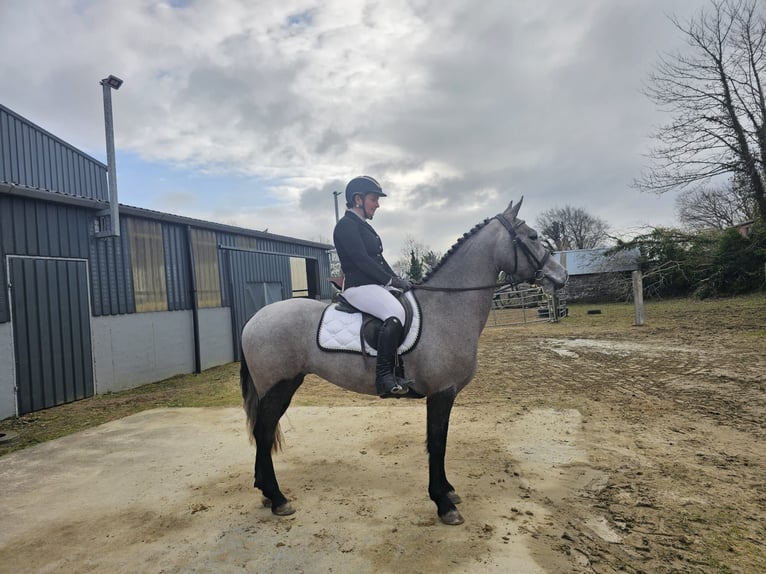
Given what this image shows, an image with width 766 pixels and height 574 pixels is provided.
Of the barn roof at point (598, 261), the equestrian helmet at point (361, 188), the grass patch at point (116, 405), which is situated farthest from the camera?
the barn roof at point (598, 261)

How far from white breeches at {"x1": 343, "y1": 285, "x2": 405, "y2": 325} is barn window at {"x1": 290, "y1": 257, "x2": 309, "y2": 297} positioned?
12.4 m

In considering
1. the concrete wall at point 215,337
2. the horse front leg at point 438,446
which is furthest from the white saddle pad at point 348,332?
the concrete wall at point 215,337

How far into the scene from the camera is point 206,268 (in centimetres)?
1160

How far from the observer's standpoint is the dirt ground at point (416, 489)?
2.55 m

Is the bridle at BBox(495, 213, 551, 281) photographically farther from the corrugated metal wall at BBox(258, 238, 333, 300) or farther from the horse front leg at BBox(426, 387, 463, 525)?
the corrugated metal wall at BBox(258, 238, 333, 300)

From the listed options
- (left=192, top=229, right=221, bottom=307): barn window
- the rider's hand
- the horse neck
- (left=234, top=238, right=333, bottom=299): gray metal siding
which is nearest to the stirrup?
the horse neck

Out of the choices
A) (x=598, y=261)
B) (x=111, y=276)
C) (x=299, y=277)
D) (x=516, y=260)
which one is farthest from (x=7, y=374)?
(x=598, y=261)

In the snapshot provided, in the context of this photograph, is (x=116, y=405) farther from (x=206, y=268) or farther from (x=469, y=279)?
(x=469, y=279)

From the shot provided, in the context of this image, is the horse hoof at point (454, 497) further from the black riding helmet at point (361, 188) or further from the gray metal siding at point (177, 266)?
the gray metal siding at point (177, 266)

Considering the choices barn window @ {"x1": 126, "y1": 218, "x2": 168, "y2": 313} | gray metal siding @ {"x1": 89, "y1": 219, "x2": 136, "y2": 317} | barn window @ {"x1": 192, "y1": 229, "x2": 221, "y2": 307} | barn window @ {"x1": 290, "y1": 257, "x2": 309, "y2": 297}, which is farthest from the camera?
barn window @ {"x1": 290, "y1": 257, "x2": 309, "y2": 297}

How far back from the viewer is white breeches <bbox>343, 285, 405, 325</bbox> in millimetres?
3158

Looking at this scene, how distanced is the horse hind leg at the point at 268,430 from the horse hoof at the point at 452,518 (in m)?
1.18

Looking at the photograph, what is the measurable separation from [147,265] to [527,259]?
9.18 m

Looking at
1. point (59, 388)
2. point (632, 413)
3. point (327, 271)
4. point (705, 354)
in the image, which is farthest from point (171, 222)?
point (705, 354)
